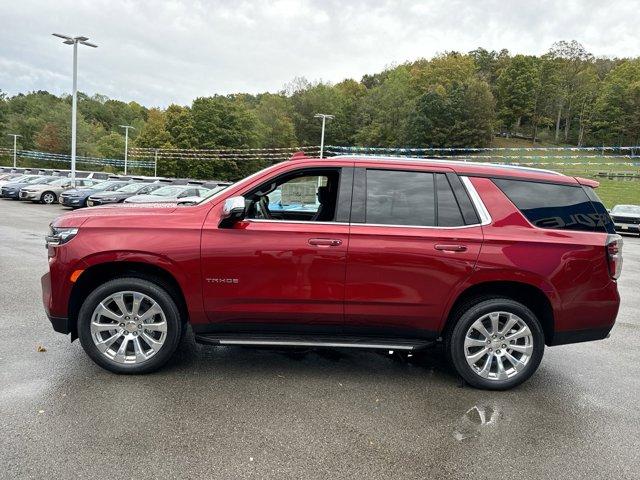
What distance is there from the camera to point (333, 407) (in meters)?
3.66

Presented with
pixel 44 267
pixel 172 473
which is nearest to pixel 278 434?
pixel 172 473

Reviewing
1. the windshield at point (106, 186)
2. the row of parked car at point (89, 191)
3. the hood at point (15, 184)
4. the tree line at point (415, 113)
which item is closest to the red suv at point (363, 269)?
the row of parked car at point (89, 191)

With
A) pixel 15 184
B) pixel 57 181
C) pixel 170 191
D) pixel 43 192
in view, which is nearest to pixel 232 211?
pixel 170 191

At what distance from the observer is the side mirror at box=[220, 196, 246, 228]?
148 inches

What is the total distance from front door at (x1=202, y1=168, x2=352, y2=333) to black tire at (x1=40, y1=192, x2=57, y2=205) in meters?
26.0

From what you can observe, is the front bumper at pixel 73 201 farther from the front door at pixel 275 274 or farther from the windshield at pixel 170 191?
the front door at pixel 275 274

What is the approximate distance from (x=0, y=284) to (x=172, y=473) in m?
5.66

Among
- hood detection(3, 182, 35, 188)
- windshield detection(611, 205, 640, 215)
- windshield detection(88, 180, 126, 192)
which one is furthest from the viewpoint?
hood detection(3, 182, 35, 188)

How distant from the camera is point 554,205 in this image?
13.4 ft

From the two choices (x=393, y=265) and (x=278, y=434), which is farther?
(x=393, y=265)

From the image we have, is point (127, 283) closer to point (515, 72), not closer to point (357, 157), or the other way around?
point (357, 157)

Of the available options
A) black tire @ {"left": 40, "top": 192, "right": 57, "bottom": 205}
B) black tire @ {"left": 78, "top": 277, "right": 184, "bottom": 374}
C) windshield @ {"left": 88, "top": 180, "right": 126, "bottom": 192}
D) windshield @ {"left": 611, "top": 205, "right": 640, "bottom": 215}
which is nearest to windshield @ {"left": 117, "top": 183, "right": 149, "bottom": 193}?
windshield @ {"left": 88, "top": 180, "right": 126, "bottom": 192}

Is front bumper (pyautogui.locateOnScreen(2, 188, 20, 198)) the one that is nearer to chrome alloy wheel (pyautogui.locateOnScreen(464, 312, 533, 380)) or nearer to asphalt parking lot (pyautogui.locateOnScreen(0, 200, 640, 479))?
asphalt parking lot (pyautogui.locateOnScreen(0, 200, 640, 479))

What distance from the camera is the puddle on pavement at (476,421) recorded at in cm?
337
